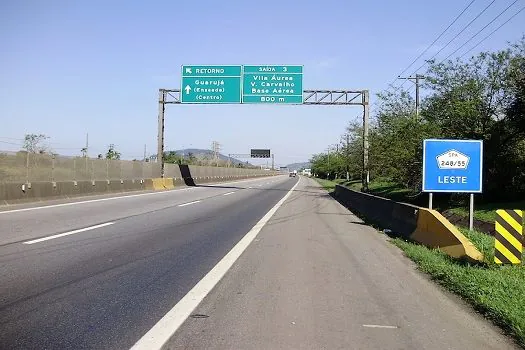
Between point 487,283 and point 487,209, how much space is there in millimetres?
12719

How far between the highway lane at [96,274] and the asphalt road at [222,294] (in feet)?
0.06

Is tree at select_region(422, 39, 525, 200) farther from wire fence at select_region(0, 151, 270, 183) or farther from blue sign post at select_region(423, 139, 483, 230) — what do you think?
wire fence at select_region(0, 151, 270, 183)

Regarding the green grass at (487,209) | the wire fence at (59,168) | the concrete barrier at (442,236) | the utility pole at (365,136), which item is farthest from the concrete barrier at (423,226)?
the utility pole at (365,136)

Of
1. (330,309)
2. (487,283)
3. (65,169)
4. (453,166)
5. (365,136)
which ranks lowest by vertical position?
(330,309)

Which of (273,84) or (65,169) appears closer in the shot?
(65,169)

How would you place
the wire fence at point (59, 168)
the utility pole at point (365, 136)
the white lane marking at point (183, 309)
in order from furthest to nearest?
the utility pole at point (365, 136), the wire fence at point (59, 168), the white lane marking at point (183, 309)

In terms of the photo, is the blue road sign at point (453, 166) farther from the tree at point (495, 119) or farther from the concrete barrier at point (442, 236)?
the tree at point (495, 119)

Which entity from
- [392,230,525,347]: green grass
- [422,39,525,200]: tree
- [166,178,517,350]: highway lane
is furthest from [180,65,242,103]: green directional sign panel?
[392,230,525,347]: green grass

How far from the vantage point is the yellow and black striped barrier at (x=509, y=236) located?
340 inches

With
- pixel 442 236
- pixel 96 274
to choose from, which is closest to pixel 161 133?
pixel 442 236

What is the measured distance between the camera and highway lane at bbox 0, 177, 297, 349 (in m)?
5.22

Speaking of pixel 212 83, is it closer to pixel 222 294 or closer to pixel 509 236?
pixel 509 236

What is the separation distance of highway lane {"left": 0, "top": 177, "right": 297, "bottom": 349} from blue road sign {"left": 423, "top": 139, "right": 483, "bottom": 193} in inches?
198

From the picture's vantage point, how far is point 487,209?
1928 centimetres
